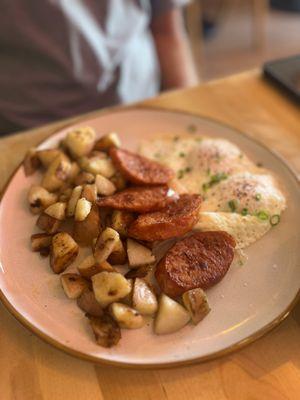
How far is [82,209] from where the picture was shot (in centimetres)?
97

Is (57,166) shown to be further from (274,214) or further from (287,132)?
(287,132)

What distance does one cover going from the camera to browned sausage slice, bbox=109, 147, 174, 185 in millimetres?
1111

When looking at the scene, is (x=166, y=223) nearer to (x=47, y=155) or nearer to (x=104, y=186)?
(x=104, y=186)

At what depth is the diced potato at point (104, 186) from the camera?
106cm

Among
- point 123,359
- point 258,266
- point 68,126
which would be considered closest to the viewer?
point 123,359

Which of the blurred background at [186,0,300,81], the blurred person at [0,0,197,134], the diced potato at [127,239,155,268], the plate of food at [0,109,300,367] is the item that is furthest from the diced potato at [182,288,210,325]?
the blurred background at [186,0,300,81]

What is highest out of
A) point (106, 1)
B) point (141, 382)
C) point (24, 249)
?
point (106, 1)

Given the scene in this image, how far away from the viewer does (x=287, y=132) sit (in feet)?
4.54

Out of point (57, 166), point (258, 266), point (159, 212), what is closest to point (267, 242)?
point (258, 266)

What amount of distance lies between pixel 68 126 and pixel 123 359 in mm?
707

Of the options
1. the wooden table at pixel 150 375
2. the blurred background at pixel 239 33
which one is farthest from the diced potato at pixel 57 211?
the blurred background at pixel 239 33

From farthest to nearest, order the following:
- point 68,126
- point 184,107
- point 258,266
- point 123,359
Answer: point 184,107
point 68,126
point 258,266
point 123,359

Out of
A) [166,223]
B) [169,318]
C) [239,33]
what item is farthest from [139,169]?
[239,33]

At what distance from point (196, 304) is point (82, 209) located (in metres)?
0.30
